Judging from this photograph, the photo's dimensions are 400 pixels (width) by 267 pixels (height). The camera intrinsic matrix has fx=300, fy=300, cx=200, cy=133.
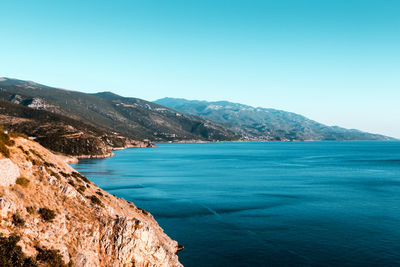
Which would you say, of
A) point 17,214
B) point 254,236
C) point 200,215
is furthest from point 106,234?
point 200,215

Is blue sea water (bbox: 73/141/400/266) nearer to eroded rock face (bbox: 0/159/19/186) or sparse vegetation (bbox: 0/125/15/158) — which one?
eroded rock face (bbox: 0/159/19/186)

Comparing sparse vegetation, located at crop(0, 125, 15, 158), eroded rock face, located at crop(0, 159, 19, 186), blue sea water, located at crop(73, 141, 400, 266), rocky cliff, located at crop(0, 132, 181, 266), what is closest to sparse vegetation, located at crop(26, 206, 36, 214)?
rocky cliff, located at crop(0, 132, 181, 266)

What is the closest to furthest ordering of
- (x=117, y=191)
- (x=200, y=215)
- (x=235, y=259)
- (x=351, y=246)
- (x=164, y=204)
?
1. (x=235, y=259)
2. (x=351, y=246)
3. (x=200, y=215)
4. (x=164, y=204)
5. (x=117, y=191)

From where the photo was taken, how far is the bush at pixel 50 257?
25.1 meters

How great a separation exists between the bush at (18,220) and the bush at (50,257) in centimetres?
255

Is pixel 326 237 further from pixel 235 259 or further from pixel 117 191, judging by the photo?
pixel 117 191

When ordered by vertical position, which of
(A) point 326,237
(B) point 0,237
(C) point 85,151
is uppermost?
(B) point 0,237

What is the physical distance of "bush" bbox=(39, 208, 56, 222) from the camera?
28.5 meters

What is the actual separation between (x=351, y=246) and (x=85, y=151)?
6939 inches

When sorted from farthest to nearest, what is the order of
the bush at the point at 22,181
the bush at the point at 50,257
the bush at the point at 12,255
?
the bush at the point at 22,181, the bush at the point at 50,257, the bush at the point at 12,255

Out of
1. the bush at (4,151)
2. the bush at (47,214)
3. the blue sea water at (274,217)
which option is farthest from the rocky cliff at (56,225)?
the blue sea water at (274,217)

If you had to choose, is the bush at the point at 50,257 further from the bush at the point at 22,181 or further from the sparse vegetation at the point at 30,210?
the bush at the point at 22,181

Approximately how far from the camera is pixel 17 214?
26.1m

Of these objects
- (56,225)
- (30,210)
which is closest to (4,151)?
(30,210)
